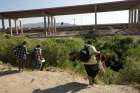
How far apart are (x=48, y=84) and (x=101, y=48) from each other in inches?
519

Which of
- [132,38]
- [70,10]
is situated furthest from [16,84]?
[70,10]

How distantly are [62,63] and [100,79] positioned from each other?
12.7ft

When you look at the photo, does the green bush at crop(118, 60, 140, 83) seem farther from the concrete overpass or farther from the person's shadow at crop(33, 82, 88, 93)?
the concrete overpass

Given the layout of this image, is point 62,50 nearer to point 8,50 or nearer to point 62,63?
point 62,63

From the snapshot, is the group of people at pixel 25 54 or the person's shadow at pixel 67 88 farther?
the group of people at pixel 25 54

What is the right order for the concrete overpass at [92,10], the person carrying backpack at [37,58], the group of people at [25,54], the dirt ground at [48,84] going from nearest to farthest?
the dirt ground at [48,84], the group of people at [25,54], the person carrying backpack at [37,58], the concrete overpass at [92,10]

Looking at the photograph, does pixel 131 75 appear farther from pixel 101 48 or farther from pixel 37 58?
pixel 101 48

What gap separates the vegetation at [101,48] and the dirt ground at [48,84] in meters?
1.59

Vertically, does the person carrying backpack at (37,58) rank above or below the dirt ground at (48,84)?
above

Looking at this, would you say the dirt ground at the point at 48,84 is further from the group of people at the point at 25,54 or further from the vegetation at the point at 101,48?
the vegetation at the point at 101,48

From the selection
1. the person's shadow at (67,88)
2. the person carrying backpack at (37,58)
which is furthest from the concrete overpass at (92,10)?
the person's shadow at (67,88)

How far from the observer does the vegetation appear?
543 inches

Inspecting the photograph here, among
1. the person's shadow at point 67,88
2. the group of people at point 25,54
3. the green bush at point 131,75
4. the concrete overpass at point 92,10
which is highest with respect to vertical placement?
the concrete overpass at point 92,10

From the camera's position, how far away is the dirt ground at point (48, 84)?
1154 centimetres
